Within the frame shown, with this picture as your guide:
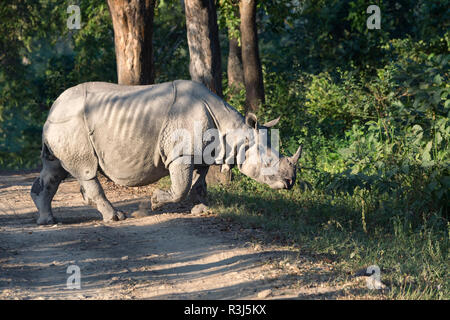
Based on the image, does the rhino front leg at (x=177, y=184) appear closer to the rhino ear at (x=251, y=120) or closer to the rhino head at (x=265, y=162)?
the rhino head at (x=265, y=162)

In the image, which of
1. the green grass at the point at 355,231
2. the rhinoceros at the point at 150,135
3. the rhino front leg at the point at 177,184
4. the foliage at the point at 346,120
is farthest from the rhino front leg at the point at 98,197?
the foliage at the point at 346,120

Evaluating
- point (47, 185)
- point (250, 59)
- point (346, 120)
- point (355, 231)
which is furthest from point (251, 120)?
point (346, 120)

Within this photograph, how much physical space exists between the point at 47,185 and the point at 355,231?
4.04 meters

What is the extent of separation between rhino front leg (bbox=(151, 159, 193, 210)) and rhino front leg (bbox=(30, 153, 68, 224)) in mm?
1438

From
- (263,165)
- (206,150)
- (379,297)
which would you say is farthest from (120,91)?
(379,297)

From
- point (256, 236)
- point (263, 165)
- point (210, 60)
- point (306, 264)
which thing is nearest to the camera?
point (306, 264)

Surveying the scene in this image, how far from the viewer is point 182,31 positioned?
67.4 feet

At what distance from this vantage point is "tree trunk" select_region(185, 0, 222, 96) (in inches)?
423

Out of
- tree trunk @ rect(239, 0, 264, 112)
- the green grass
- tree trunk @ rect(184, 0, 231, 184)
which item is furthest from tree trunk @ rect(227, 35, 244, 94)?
the green grass

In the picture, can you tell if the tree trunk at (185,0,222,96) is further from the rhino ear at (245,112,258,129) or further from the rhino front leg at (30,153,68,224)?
the rhino front leg at (30,153,68,224)

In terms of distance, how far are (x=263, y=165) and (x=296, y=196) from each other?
1.47 m

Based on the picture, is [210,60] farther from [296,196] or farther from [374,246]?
[374,246]

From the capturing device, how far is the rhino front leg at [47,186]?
8934 millimetres

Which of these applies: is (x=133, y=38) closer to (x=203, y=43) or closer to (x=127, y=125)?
(x=203, y=43)
